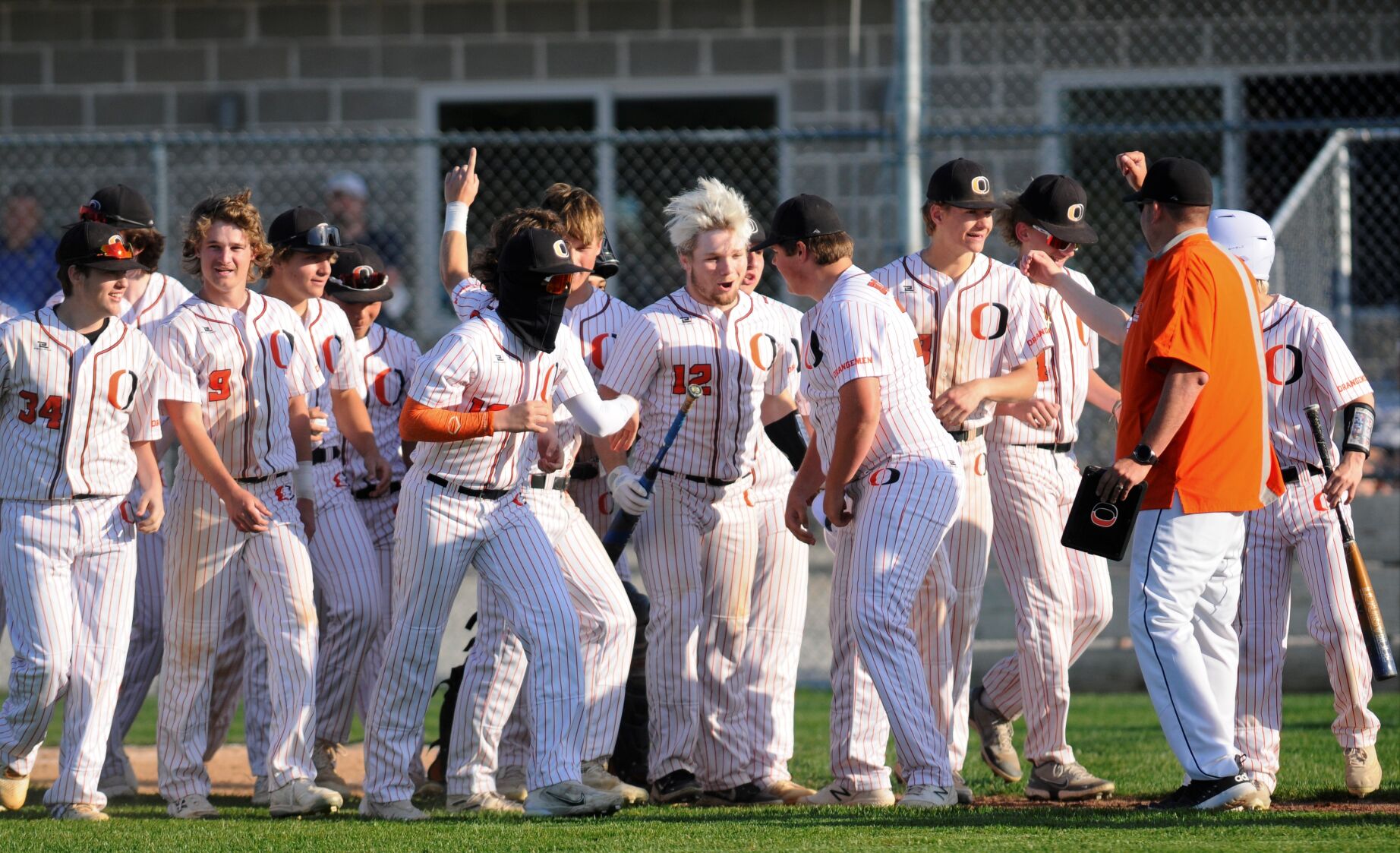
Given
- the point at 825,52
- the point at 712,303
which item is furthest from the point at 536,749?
the point at 825,52

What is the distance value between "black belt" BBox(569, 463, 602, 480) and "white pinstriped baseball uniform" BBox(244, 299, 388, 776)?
80cm

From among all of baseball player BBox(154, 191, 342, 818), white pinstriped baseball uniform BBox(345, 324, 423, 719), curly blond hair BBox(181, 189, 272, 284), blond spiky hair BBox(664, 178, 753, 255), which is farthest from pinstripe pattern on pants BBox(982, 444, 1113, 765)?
curly blond hair BBox(181, 189, 272, 284)

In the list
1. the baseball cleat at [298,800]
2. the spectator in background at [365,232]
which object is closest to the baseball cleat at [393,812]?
the baseball cleat at [298,800]

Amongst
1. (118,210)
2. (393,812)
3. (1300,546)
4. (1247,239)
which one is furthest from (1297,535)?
(118,210)

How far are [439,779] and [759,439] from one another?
1835mm

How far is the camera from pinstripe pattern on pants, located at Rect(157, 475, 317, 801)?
5.87m

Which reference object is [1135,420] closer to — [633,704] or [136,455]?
[633,704]

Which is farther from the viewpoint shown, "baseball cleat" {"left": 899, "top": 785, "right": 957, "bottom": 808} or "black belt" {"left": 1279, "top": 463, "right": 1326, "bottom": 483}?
→ "black belt" {"left": 1279, "top": 463, "right": 1326, "bottom": 483}

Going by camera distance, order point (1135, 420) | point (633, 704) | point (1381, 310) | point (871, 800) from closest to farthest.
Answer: point (1135, 420), point (871, 800), point (633, 704), point (1381, 310)

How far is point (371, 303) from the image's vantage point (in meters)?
6.96

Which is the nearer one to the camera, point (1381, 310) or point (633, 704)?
point (633, 704)

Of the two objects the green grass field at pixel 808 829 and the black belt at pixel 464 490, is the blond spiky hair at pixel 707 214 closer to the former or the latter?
the black belt at pixel 464 490

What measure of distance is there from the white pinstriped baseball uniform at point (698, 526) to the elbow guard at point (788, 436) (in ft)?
0.34

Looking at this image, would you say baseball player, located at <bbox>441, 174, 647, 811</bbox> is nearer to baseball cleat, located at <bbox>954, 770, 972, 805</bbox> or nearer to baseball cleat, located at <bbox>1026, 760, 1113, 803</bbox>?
baseball cleat, located at <bbox>954, 770, 972, 805</bbox>
